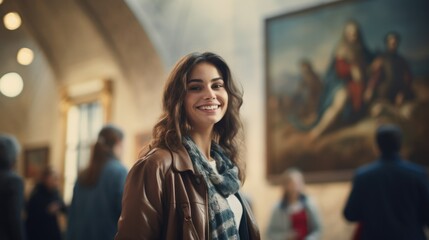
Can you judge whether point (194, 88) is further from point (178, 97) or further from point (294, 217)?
point (294, 217)

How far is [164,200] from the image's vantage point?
8.82ft

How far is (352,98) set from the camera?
10438 mm

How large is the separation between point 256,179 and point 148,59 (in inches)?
143

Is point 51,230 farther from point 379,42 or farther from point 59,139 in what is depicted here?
point 59,139

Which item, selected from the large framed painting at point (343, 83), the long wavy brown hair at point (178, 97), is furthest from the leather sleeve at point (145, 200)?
the large framed painting at point (343, 83)

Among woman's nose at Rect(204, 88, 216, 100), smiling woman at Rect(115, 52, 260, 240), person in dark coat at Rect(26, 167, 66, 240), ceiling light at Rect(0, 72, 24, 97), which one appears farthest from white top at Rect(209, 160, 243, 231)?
ceiling light at Rect(0, 72, 24, 97)

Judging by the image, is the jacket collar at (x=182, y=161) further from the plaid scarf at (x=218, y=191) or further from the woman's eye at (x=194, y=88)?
the woman's eye at (x=194, y=88)

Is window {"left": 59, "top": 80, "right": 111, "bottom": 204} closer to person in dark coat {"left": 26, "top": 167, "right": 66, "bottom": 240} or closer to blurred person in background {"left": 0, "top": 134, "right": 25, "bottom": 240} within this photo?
person in dark coat {"left": 26, "top": 167, "right": 66, "bottom": 240}

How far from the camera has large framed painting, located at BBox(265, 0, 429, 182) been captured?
9727 millimetres

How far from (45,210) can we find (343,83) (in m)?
4.91

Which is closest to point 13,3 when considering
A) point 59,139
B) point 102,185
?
point 59,139

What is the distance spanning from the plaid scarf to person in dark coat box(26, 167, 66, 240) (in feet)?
21.2

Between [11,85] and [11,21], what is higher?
[11,21]

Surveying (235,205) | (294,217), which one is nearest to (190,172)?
(235,205)
